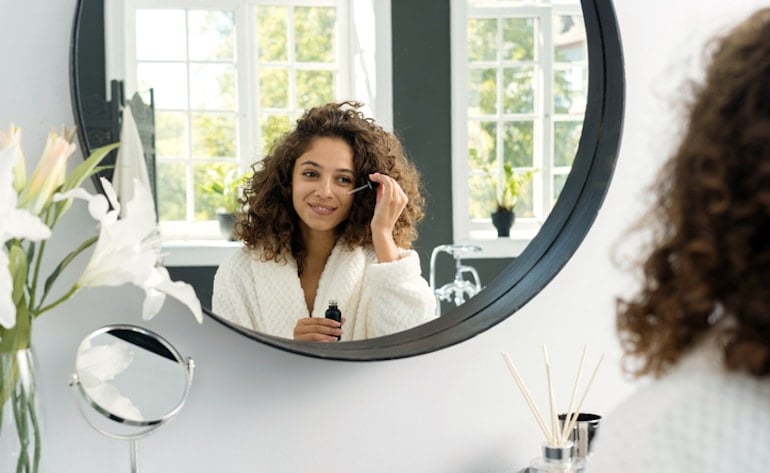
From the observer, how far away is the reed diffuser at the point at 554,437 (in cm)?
126

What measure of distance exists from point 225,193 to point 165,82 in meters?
0.14

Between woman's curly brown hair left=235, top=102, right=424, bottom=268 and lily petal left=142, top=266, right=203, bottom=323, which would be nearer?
lily petal left=142, top=266, right=203, bottom=323

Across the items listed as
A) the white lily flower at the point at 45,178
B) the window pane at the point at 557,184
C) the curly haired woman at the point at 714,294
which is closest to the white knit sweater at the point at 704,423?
the curly haired woman at the point at 714,294

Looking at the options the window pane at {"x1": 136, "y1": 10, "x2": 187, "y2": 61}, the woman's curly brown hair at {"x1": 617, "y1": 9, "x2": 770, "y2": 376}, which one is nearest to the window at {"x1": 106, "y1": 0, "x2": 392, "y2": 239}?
the window pane at {"x1": 136, "y1": 10, "x2": 187, "y2": 61}

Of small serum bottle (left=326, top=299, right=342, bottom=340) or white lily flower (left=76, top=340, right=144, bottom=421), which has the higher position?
small serum bottle (left=326, top=299, right=342, bottom=340)

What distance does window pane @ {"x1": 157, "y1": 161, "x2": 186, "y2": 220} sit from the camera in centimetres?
119

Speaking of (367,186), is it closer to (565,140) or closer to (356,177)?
(356,177)

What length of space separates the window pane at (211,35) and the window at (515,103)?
0.28 m

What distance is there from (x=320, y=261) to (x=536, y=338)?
32cm

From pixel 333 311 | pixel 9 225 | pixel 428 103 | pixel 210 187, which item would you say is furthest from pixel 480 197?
pixel 9 225

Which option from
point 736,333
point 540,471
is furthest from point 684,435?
point 540,471

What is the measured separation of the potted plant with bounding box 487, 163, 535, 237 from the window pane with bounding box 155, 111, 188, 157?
392 millimetres

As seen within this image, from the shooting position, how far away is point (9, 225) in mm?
959

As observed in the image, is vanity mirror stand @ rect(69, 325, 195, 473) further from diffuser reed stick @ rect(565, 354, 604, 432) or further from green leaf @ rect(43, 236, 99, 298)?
diffuser reed stick @ rect(565, 354, 604, 432)
